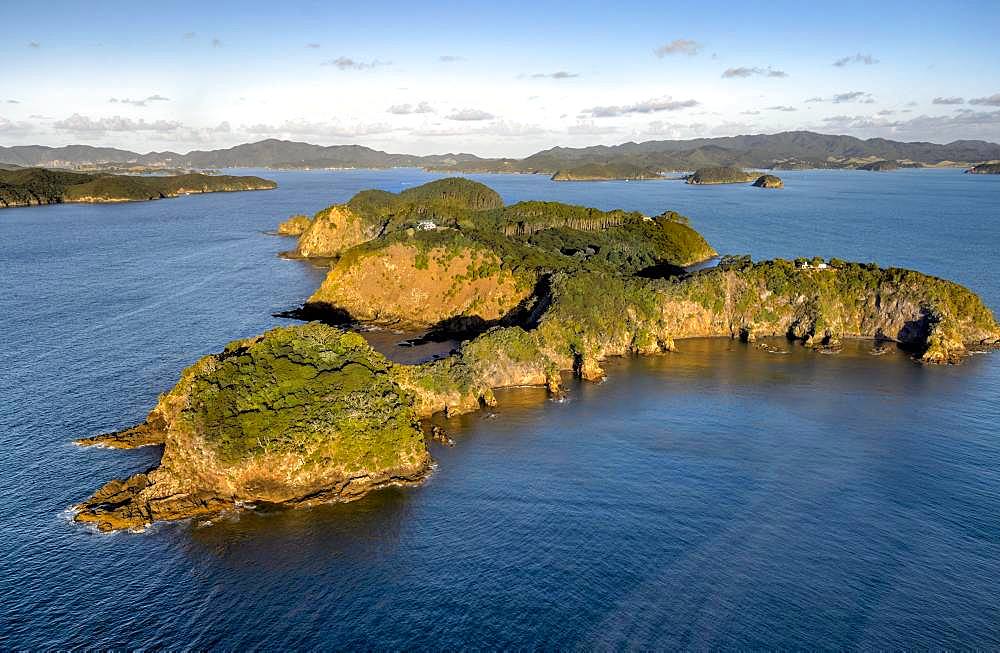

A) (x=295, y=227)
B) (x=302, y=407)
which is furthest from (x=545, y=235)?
(x=302, y=407)

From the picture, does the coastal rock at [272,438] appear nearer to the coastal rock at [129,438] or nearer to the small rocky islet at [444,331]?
the small rocky islet at [444,331]

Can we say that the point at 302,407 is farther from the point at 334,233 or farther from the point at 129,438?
the point at 334,233

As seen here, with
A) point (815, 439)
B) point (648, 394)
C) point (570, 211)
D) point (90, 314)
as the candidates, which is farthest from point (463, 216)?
point (815, 439)

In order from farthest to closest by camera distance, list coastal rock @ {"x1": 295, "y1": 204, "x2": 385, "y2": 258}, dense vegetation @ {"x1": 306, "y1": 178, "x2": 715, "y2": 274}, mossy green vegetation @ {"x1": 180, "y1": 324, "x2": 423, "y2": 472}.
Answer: coastal rock @ {"x1": 295, "y1": 204, "x2": 385, "y2": 258} < dense vegetation @ {"x1": 306, "y1": 178, "x2": 715, "y2": 274} < mossy green vegetation @ {"x1": 180, "y1": 324, "x2": 423, "y2": 472}

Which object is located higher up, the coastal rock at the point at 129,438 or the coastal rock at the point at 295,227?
the coastal rock at the point at 295,227

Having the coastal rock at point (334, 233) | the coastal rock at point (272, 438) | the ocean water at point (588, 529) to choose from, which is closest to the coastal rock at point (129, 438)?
the ocean water at point (588, 529)

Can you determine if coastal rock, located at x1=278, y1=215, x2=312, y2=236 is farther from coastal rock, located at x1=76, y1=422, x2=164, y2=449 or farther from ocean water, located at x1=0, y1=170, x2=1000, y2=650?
coastal rock, located at x1=76, y1=422, x2=164, y2=449

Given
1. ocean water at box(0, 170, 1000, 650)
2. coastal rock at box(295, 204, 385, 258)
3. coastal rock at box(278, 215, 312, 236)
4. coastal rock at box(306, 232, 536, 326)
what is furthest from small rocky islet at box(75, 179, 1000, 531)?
coastal rock at box(278, 215, 312, 236)
